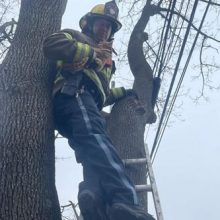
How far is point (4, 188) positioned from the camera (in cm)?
284

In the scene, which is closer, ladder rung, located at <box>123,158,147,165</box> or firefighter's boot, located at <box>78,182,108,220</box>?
firefighter's boot, located at <box>78,182,108,220</box>

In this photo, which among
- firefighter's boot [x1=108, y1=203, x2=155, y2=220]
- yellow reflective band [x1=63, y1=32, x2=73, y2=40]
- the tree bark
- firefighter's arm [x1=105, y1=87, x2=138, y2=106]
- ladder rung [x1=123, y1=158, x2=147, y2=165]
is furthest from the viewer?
firefighter's arm [x1=105, y1=87, x2=138, y2=106]

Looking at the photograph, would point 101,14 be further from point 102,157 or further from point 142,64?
point 142,64

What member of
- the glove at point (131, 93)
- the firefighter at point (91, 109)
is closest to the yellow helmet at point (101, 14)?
the firefighter at point (91, 109)

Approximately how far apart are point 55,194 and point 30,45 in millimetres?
1365

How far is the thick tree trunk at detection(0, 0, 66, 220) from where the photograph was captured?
9.36 ft

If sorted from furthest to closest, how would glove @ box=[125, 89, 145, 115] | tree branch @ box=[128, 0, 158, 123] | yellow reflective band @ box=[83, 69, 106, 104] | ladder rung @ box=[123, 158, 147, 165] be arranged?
1. tree branch @ box=[128, 0, 158, 123]
2. glove @ box=[125, 89, 145, 115]
3. ladder rung @ box=[123, 158, 147, 165]
4. yellow reflective band @ box=[83, 69, 106, 104]

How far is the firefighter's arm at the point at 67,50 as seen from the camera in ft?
10.7

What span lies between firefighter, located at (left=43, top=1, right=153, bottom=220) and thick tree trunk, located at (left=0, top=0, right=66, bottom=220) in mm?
176

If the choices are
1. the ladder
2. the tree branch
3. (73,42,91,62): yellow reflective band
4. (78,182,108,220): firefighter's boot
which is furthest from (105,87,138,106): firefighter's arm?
(78,182,108,220): firefighter's boot

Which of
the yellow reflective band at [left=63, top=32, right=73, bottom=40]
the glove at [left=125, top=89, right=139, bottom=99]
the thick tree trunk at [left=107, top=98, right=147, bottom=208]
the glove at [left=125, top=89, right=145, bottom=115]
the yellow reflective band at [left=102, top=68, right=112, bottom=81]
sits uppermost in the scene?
the yellow reflective band at [left=63, top=32, right=73, bottom=40]

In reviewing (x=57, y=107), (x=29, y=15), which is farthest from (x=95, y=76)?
(x=29, y=15)

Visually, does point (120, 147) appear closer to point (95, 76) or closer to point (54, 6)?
point (95, 76)

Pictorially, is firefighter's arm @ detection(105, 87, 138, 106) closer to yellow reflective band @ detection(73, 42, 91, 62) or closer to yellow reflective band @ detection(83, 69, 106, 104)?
yellow reflective band @ detection(83, 69, 106, 104)
